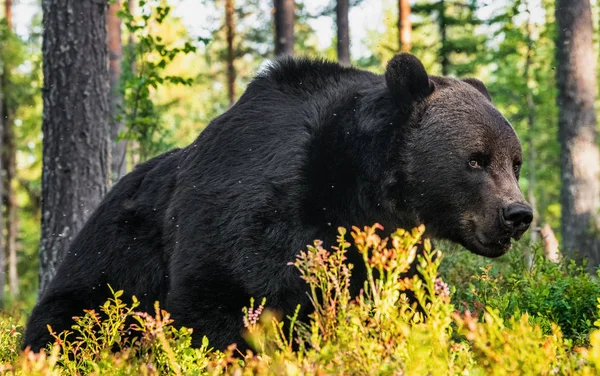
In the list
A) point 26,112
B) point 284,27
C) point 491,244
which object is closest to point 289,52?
point 284,27

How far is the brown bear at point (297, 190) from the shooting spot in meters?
4.69

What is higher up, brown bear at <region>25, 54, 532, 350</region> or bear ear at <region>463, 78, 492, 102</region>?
bear ear at <region>463, 78, 492, 102</region>

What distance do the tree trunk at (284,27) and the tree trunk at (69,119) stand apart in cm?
987

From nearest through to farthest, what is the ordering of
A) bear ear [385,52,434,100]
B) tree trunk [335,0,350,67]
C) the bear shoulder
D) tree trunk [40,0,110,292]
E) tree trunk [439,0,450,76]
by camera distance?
bear ear [385,52,434,100] → the bear shoulder → tree trunk [40,0,110,292] → tree trunk [335,0,350,67] → tree trunk [439,0,450,76]

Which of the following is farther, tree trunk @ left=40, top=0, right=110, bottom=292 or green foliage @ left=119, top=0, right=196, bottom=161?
green foliage @ left=119, top=0, right=196, bottom=161

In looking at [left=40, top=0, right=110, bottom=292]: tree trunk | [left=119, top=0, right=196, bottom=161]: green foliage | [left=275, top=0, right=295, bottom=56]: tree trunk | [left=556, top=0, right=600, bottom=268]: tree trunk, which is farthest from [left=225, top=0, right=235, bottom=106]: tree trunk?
[left=40, top=0, right=110, bottom=292]: tree trunk

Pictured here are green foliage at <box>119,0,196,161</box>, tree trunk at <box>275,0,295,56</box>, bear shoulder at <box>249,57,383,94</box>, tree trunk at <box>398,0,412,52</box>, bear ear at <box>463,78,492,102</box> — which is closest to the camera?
bear shoulder at <box>249,57,383,94</box>

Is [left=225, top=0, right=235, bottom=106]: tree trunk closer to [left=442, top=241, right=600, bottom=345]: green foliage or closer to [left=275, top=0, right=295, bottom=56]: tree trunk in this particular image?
[left=275, top=0, right=295, bottom=56]: tree trunk

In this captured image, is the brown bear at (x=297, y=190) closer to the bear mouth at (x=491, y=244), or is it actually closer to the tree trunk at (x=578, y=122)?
the bear mouth at (x=491, y=244)

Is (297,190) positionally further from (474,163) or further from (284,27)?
(284,27)

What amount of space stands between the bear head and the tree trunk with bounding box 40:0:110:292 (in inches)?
164

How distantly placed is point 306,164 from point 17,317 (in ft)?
18.3

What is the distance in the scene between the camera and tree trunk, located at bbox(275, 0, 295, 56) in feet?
58.7

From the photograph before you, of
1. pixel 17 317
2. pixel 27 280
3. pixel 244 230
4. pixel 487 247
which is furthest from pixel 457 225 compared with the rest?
pixel 27 280
